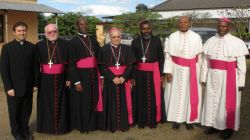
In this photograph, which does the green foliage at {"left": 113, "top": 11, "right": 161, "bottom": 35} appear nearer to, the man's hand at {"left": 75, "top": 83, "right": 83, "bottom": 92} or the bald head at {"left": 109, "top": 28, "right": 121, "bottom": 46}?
the bald head at {"left": 109, "top": 28, "right": 121, "bottom": 46}

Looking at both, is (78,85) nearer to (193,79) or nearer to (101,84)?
(101,84)

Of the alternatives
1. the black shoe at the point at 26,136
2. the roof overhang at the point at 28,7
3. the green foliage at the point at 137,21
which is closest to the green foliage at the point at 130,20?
the green foliage at the point at 137,21

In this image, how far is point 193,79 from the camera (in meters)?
6.53

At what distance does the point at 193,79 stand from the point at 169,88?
502 millimetres

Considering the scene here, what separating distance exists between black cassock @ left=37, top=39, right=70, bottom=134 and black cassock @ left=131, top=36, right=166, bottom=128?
128 cm

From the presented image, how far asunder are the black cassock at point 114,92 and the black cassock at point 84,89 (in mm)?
162

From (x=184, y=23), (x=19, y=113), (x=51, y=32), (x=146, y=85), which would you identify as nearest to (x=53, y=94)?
(x=19, y=113)

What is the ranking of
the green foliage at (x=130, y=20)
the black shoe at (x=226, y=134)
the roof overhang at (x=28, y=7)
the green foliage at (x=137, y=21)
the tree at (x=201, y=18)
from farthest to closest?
the tree at (x=201, y=18) < the green foliage at (x=137, y=21) < the green foliage at (x=130, y=20) < the roof overhang at (x=28, y=7) < the black shoe at (x=226, y=134)

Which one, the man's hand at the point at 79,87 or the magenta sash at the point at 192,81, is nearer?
the man's hand at the point at 79,87

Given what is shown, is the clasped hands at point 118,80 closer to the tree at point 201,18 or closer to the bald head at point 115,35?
the bald head at point 115,35

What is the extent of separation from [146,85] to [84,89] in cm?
113

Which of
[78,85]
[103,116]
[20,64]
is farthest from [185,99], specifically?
[20,64]

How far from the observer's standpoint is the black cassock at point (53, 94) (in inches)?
240

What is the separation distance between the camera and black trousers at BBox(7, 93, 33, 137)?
18.6 ft
